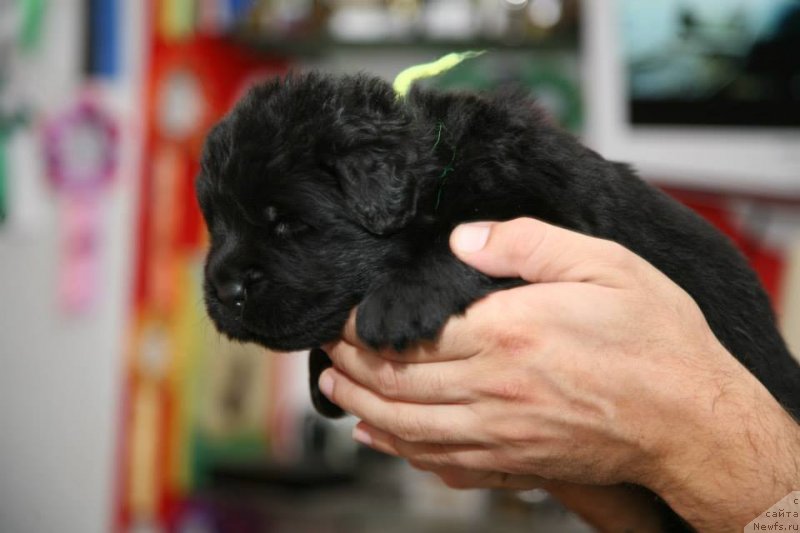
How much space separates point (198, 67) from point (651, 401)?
2200 millimetres

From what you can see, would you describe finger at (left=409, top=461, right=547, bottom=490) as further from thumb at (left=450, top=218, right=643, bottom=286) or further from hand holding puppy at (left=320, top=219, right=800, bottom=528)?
thumb at (left=450, top=218, right=643, bottom=286)

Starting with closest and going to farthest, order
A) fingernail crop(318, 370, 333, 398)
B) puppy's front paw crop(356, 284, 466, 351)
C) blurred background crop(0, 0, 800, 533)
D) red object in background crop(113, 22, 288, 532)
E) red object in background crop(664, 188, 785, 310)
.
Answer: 1. puppy's front paw crop(356, 284, 466, 351)
2. fingernail crop(318, 370, 333, 398)
3. blurred background crop(0, 0, 800, 533)
4. red object in background crop(664, 188, 785, 310)
5. red object in background crop(113, 22, 288, 532)

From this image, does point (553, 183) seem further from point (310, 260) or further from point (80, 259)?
point (80, 259)

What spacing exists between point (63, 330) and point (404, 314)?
2297 millimetres

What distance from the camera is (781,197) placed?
7.95 feet

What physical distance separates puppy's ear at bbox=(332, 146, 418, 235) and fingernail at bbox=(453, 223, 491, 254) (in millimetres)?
68

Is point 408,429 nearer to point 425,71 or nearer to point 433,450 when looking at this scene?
point 433,450

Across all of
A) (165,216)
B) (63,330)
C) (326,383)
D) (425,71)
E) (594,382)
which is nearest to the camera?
(594,382)

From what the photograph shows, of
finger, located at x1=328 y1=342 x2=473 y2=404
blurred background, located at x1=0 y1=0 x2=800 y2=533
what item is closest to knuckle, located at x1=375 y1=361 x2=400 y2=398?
finger, located at x1=328 y1=342 x2=473 y2=404

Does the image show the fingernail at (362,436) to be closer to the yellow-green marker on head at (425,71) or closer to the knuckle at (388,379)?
the knuckle at (388,379)

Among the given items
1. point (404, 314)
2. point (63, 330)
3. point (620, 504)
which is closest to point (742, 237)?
point (620, 504)

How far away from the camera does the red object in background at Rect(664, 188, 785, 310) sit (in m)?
2.45

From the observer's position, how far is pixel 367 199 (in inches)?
37.7

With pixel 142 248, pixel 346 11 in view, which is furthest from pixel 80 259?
pixel 346 11
